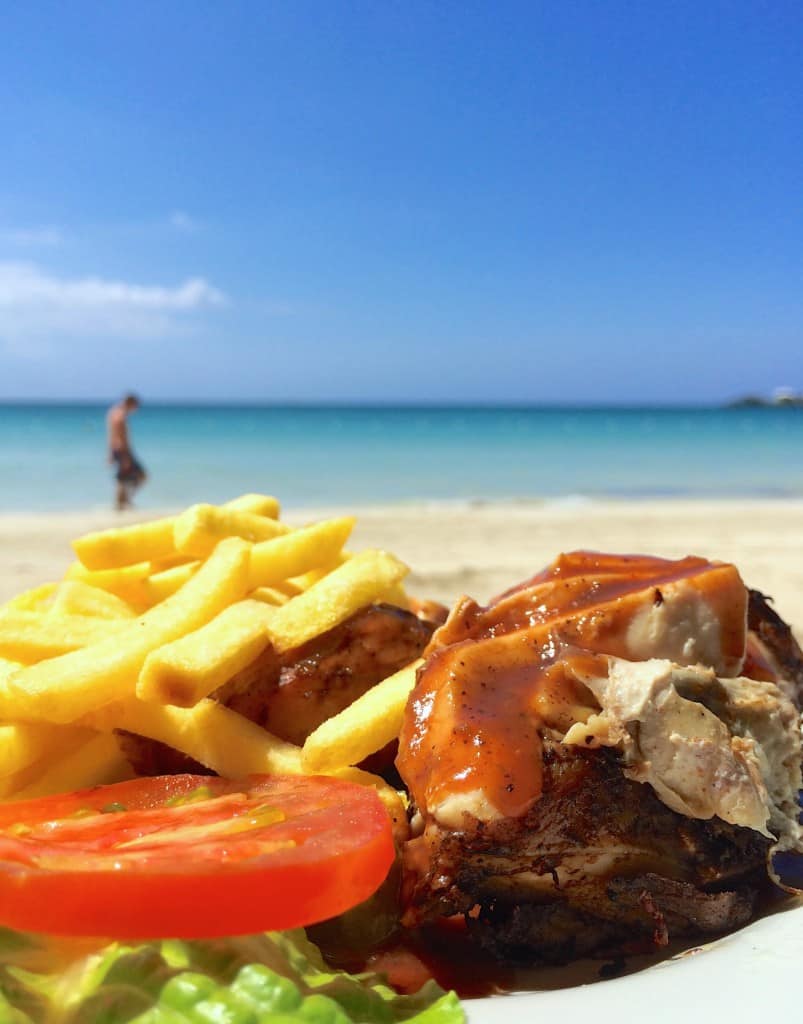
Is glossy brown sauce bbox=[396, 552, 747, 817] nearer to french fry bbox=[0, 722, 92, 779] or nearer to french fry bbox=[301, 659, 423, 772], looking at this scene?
french fry bbox=[301, 659, 423, 772]

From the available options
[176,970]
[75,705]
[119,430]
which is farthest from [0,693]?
[119,430]

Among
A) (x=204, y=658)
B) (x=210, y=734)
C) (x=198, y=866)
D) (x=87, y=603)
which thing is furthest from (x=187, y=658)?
(x=198, y=866)

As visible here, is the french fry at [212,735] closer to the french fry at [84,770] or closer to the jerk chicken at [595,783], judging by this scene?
the french fry at [84,770]

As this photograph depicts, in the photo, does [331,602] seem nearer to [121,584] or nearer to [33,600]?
[121,584]

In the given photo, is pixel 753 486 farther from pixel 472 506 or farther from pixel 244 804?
pixel 244 804

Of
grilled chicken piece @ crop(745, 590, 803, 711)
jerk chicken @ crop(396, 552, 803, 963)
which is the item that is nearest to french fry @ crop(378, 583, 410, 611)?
jerk chicken @ crop(396, 552, 803, 963)
